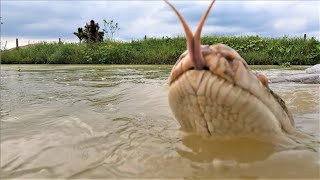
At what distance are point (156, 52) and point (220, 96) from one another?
16.4m

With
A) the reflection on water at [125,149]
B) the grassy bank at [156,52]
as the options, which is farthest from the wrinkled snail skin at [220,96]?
the grassy bank at [156,52]

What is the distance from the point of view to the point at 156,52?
18.2m

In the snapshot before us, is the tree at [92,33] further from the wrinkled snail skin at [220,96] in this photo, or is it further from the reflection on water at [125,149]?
the wrinkled snail skin at [220,96]

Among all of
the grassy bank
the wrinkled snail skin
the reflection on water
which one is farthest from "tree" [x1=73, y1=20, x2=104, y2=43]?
the wrinkled snail skin

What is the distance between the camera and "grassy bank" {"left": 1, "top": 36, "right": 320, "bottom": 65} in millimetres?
16484

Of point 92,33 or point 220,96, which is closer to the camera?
point 220,96

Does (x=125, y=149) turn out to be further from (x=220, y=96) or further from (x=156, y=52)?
(x=156, y=52)

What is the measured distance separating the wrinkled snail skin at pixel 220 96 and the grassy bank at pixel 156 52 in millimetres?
14166

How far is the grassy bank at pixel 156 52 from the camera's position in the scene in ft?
54.1

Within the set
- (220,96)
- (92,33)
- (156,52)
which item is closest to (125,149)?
(220,96)

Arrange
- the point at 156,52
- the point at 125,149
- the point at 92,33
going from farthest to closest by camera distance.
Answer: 1. the point at 92,33
2. the point at 156,52
3. the point at 125,149

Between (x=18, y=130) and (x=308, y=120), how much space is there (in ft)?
7.44

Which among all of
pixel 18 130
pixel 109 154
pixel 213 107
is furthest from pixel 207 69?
pixel 18 130

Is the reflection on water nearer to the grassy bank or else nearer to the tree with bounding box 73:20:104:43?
the grassy bank
